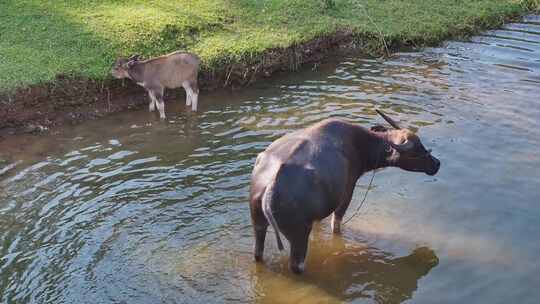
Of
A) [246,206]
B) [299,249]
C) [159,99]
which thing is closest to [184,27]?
[159,99]

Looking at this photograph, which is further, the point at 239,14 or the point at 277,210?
the point at 239,14

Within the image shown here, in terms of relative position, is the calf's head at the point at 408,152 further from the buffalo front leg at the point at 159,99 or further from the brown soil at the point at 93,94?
the brown soil at the point at 93,94

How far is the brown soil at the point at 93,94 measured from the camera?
9758 mm

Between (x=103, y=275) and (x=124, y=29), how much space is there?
5964mm

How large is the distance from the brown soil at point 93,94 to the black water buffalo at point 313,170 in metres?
4.48

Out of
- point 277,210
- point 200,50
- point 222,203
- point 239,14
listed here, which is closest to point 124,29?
point 200,50

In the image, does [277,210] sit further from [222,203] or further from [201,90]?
[201,90]

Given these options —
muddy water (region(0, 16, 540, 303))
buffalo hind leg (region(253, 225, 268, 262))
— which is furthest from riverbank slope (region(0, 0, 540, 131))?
buffalo hind leg (region(253, 225, 268, 262))

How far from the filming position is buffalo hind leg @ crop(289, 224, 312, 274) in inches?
236

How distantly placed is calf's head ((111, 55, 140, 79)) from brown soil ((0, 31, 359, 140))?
41 centimetres

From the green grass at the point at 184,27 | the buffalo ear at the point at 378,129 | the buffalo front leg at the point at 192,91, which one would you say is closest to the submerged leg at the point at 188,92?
the buffalo front leg at the point at 192,91

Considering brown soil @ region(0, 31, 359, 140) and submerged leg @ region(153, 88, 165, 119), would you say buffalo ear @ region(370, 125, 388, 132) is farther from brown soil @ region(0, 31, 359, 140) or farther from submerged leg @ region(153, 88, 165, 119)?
brown soil @ region(0, 31, 359, 140)

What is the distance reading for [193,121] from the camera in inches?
397

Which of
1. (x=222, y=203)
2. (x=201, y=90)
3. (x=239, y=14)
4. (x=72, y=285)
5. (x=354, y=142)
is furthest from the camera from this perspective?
(x=239, y=14)
